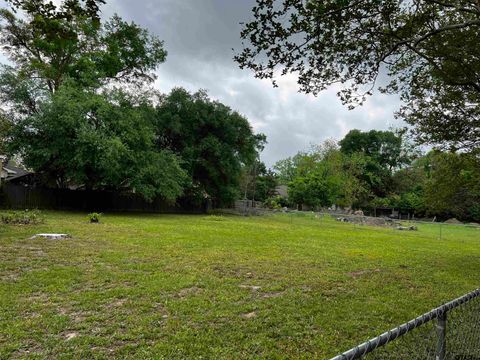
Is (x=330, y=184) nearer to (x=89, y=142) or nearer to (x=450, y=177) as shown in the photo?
(x=89, y=142)

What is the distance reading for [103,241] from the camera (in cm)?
1034

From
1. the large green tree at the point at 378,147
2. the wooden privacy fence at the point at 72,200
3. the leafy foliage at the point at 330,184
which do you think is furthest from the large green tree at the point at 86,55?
the large green tree at the point at 378,147

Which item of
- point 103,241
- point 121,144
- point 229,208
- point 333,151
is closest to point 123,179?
point 121,144

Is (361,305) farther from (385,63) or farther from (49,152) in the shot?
(49,152)

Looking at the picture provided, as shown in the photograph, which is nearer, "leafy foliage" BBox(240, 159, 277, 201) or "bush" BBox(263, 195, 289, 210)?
"bush" BBox(263, 195, 289, 210)

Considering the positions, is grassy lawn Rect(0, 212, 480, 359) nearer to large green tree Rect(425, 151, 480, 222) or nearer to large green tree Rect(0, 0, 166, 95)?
large green tree Rect(425, 151, 480, 222)

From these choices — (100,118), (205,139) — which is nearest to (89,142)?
(100,118)

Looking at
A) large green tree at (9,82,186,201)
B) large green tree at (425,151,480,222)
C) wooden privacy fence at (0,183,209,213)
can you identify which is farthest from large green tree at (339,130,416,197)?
large green tree at (425,151,480,222)

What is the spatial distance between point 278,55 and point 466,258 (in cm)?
1061

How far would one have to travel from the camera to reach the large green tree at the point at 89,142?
779 inches

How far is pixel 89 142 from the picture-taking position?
19.5 metres

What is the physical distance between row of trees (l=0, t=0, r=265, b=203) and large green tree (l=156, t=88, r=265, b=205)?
0.10 metres

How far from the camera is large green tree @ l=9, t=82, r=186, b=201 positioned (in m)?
19.8

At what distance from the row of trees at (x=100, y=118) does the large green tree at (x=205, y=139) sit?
0.10 meters
